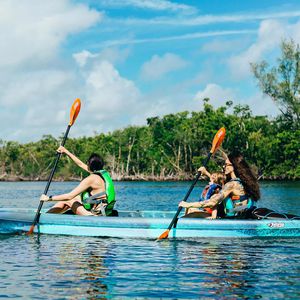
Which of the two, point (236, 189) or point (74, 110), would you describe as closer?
point (236, 189)

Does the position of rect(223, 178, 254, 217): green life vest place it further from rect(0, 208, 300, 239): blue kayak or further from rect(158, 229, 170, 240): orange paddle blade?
rect(158, 229, 170, 240): orange paddle blade

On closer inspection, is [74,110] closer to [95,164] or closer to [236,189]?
[95,164]

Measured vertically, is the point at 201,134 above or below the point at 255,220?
above

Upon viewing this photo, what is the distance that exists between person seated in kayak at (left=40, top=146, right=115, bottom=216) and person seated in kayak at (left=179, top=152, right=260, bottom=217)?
52.2 inches

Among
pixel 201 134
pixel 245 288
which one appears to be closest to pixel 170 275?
pixel 245 288

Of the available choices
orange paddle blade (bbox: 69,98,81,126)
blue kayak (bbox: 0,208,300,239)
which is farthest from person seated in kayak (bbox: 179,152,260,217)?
orange paddle blade (bbox: 69,98,81,126)

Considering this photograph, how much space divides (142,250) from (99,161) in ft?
5.93

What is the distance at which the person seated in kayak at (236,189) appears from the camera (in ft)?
34.6

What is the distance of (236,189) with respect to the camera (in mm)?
10742

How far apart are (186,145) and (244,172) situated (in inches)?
2603

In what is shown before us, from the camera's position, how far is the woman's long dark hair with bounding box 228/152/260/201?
10.5 metres

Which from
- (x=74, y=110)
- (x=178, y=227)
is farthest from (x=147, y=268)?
(x=74, y=110)

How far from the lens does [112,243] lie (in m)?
10.8

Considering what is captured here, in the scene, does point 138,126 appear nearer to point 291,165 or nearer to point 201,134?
point 201,134
